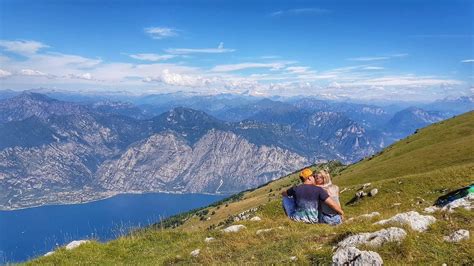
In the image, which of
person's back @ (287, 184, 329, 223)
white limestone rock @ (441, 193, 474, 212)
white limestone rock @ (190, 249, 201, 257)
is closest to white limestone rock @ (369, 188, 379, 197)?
white limestone rock @ (441, 193, 474, 212)

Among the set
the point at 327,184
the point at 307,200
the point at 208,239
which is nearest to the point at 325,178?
the point at 327,184

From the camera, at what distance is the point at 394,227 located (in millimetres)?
13148

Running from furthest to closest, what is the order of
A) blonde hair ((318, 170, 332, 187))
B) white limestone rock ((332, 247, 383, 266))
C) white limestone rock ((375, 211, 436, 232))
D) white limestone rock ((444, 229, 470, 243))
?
blonde hair ((318, 170, 332, 187)) < white limestone rock ((375, 211, 436, 232)) < white limestone rock ((444, 229, 470, 243)) < white limestone rock ((332, 247, 383, 266))

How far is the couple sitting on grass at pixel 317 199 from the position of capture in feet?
58.2

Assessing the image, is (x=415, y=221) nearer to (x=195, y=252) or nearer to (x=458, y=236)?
(x=458, y=236)

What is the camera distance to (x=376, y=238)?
41.0 feet

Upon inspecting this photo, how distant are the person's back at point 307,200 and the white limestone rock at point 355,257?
630 centimetres

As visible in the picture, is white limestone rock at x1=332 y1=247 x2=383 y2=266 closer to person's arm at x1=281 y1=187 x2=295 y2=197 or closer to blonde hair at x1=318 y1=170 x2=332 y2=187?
blonde hair at x1=318 y1=170 x2=332 y2=187

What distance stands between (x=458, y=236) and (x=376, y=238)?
247 cm

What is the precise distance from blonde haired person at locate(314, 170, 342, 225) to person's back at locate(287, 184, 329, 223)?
0.27 m

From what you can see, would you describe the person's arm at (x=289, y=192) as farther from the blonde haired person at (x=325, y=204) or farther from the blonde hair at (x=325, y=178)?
the blonde hair at (x=325, y=178)

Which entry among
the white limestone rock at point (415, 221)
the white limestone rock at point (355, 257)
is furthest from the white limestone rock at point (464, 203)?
the white limestone rock at point (355, 257)

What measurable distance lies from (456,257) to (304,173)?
25.5 ft

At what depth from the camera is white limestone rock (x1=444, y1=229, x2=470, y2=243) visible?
12.1 meters
